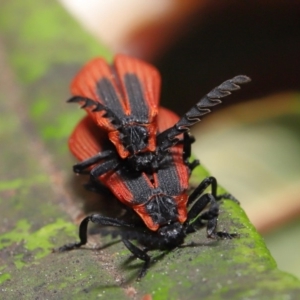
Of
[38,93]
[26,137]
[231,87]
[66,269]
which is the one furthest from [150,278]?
[38,93]

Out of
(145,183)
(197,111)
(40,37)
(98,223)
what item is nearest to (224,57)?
(40,37)

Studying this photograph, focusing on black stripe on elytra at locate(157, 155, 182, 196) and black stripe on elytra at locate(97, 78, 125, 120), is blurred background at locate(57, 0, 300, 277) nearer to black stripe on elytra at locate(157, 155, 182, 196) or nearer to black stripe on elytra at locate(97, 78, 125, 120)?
black stripe on elytra at locate(97, 78, 125, 120)

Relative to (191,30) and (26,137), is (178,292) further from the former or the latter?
(191,30)

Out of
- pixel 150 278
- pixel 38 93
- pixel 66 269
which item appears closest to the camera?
pixel 150 278

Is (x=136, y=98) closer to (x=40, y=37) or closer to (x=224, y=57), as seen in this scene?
(x=40, y=37)

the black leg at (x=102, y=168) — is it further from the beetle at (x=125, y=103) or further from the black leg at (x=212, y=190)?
the black leg at (x=212, y=190)

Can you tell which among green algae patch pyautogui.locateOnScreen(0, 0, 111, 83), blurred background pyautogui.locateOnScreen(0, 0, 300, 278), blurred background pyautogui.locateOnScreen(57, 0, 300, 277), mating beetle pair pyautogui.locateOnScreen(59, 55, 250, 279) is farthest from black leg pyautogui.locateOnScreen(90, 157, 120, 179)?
blurred background pyautogui.locateOnScreen(57, 0, 300, 277)

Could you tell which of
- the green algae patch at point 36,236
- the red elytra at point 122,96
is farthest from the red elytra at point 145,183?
the green algae patch at point 36,236
